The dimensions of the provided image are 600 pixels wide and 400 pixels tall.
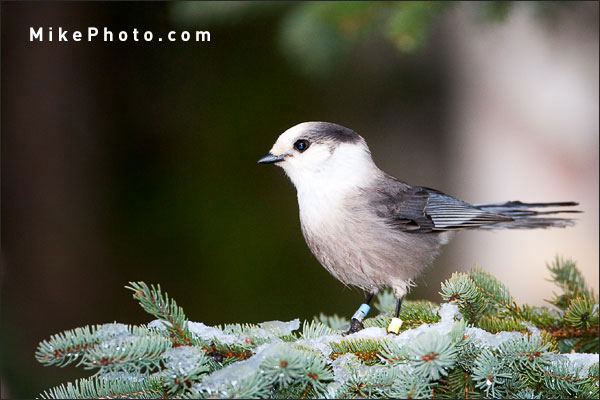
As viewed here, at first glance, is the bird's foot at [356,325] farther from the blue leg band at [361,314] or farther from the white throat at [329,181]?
the white throat at [329,181]

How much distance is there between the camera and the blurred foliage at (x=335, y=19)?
97.6 inches

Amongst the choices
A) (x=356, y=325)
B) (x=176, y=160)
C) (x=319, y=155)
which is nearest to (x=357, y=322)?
(x=356, y=325)

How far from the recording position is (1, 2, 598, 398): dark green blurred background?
420cm

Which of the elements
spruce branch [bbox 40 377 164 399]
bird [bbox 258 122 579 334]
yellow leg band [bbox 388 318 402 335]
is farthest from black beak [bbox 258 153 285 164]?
spruce branch [bbox 40 377 164 399]

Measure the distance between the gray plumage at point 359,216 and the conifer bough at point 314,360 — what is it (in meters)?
0.49

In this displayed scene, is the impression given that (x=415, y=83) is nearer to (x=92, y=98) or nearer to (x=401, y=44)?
(x=92, y=98)

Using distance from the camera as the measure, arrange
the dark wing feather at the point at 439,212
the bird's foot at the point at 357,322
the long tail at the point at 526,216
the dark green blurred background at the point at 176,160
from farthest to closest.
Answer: the dark green blurred background at the point at 176,160
the dark wing feather at the point at 439,212
the long tail at the point at 526,216
the bird's foot at the point at 357,322

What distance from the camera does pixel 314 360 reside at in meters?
1.66

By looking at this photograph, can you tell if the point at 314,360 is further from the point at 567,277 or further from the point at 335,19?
the point at 335,19

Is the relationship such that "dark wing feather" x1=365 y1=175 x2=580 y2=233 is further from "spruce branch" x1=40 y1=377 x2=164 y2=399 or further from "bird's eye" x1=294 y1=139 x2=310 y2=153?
"spruce branch" x1=40 y1=377 x2=164 y2=399

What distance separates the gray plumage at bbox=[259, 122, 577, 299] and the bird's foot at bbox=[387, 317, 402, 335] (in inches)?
16.3

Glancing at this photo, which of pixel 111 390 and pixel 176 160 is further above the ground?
pixel 176 160

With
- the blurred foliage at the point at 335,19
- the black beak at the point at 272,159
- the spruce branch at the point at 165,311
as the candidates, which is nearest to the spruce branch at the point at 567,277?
the blurred foliage at the point at 335,19

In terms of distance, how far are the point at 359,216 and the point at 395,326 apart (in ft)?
1.99
